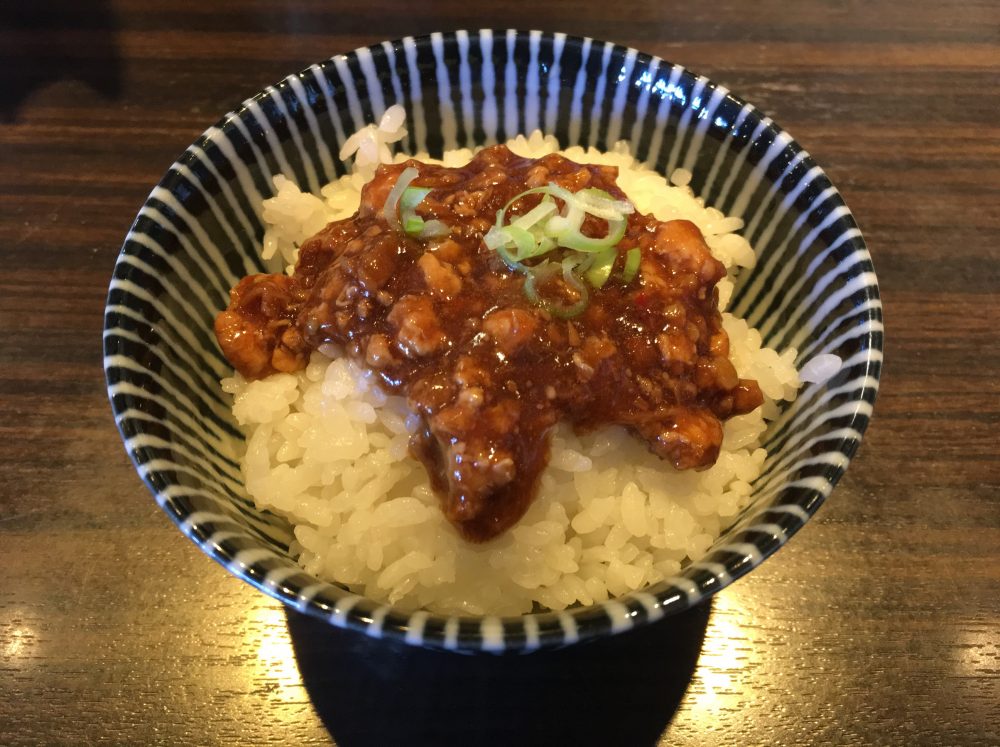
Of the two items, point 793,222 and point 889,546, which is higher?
point 793,222

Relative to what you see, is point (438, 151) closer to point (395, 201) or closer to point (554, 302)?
point (395, 201)

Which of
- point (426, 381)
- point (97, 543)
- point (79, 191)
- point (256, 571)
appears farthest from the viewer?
point (79, 191)

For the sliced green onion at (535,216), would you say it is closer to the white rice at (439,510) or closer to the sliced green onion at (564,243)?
the sliced green onion at (564,243)

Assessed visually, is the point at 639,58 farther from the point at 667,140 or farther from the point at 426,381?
the point at 426,381

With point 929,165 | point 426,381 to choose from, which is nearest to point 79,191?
point 426,381

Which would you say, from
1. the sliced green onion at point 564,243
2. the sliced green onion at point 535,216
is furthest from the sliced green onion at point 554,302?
the sliced green onion at point 535,216

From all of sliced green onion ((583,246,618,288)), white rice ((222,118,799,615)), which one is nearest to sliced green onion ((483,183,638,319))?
sliced green onion ((583,246,618,288))
